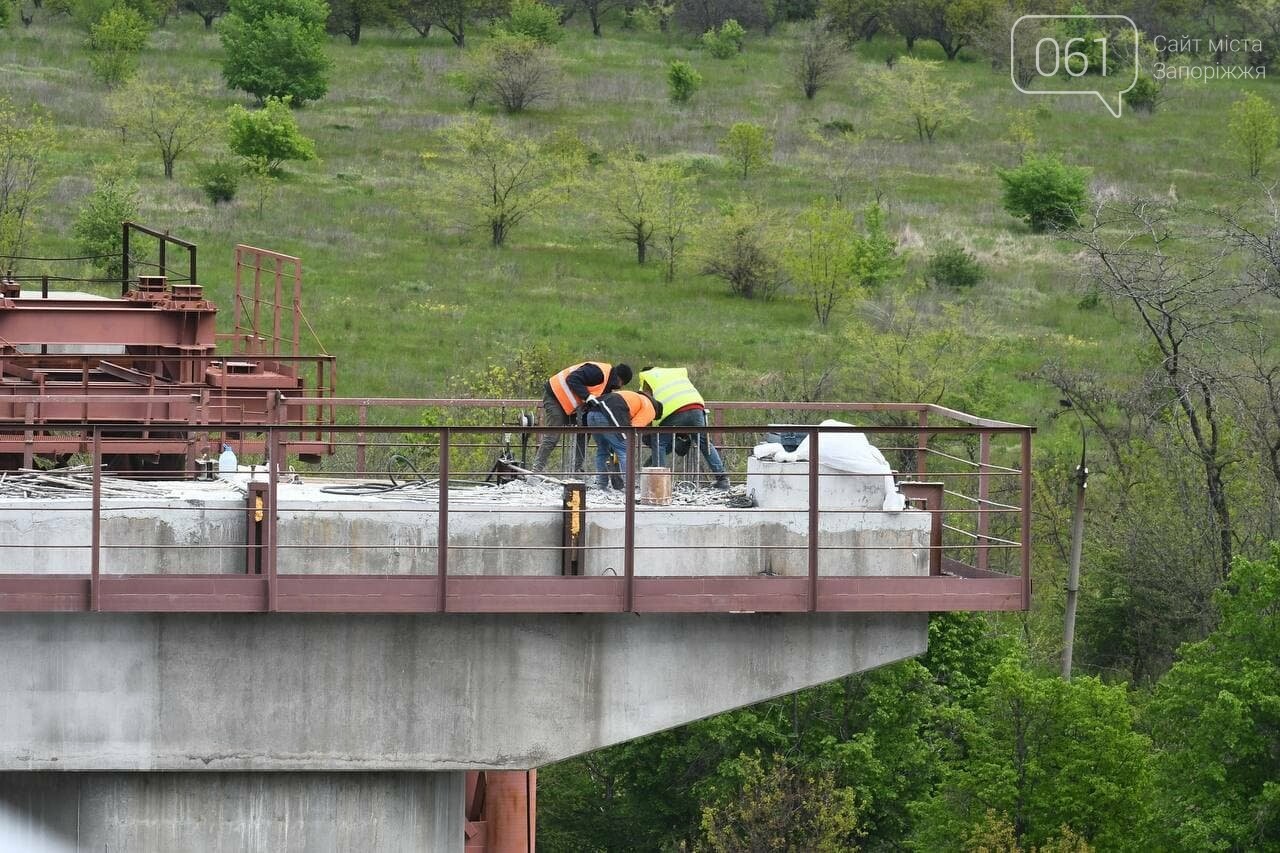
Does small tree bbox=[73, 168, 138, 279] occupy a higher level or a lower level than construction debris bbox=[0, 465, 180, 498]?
higher

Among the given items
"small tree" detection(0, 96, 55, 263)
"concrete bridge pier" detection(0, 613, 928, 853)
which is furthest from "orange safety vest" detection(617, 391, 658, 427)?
"small tree" detection(0, 96, 55, 263)

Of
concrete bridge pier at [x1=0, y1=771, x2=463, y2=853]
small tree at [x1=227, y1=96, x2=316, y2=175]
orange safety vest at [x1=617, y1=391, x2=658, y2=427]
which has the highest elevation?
small tree at [x1=227, y1=96, x2=316, y2=175]

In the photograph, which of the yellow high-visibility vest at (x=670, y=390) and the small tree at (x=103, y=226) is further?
the small tree at (x=103, y=226)

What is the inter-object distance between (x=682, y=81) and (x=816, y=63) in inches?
326

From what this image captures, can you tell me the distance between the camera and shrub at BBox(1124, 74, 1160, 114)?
91.5m

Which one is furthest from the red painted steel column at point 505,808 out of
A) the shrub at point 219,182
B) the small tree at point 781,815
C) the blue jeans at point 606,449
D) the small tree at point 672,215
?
the shrub at point 219,182

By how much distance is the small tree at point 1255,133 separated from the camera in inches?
3152

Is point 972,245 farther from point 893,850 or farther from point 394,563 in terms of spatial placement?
point 394,563

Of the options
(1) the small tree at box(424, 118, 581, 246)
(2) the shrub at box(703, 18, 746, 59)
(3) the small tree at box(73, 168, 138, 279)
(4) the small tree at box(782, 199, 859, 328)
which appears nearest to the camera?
(3) the small tree at box(73, 168, 138, 279)

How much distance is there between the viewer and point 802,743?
35.3 m

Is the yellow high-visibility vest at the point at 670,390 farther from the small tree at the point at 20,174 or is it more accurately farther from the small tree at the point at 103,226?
the small tree at the point at 20,174

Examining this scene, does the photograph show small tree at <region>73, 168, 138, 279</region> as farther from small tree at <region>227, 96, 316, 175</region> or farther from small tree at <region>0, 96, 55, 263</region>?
small tree at <region>227, 96, 316, 175</region>

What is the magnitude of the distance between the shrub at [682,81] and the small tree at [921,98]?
862 centimetres

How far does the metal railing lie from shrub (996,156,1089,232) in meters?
57.6
